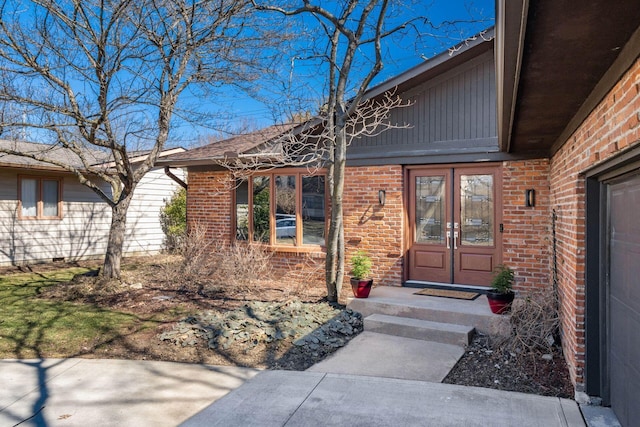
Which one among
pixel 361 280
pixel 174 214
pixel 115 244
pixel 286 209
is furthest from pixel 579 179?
pixel 174 214

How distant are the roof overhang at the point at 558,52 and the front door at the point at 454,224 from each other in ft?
10.9

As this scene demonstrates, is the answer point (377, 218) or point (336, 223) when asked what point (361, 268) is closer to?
point (336, 223)

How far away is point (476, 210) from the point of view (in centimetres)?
784

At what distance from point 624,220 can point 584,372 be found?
1.46 m

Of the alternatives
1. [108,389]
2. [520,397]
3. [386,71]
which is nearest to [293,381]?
[108,389]

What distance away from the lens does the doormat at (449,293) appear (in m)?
7.29

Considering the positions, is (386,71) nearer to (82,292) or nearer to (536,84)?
(536,84)

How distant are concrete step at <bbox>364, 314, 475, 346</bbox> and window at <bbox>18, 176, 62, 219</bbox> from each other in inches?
409

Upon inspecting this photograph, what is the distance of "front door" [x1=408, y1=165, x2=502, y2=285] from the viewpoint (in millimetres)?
7719

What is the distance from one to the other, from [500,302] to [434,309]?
869mm

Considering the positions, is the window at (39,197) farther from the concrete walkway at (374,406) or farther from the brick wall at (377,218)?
the concrete walkway at (374,406)

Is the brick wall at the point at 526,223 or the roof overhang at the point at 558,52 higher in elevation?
the roof overhang at the point at 558,52

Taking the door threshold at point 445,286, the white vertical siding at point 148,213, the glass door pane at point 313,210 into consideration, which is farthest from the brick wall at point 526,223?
the white vertical siding at point 148,213

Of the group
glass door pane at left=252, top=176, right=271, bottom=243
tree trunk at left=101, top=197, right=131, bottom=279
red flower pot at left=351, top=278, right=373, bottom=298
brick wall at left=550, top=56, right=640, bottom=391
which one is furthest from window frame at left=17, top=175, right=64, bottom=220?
brick wall at left=550, top=56, right=640, bottom=391
